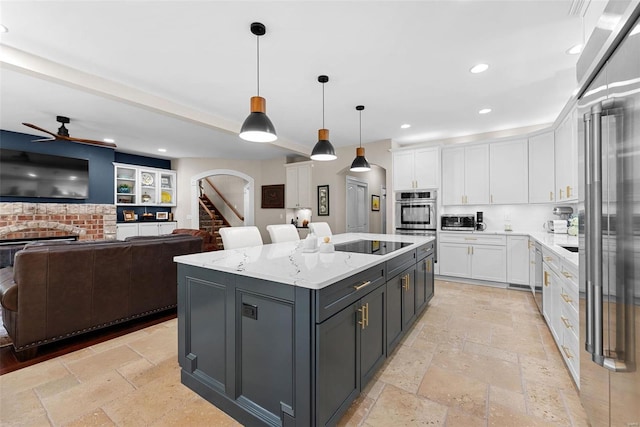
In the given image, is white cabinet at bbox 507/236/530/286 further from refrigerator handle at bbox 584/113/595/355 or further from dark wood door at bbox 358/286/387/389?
refrigerator handle at bbox 584/113/595/355

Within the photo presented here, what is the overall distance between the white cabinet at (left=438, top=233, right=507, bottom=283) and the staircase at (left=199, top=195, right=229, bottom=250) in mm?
6399

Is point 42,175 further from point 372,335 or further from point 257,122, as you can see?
point 372,335

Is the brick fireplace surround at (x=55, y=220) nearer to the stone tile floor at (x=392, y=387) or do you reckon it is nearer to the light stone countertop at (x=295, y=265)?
the stone tile floor at (x=392, y=387)

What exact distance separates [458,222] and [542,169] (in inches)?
57.4

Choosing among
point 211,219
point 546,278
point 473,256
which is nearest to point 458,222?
point 473,256

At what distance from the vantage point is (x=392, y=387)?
1.96 m

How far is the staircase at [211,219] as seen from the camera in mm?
8516

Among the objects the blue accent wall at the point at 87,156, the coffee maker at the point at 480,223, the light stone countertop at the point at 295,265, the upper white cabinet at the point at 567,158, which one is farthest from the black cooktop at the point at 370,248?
the blue accent wall at the point at 87,156

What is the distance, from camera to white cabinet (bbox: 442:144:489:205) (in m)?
4.75

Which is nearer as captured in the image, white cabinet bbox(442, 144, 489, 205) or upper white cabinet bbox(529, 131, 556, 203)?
upper white cabinet bbox(529, 131, 556, 203)

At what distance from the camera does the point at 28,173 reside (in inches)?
207

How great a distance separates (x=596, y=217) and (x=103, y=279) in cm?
373

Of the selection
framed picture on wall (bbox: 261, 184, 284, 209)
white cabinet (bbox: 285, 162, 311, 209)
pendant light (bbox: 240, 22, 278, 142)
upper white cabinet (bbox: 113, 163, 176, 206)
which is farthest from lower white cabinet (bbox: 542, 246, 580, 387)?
upper white cabinet (bbox: 113, 163, 176, 206)

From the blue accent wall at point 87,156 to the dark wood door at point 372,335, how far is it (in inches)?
275
